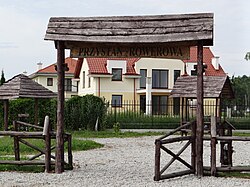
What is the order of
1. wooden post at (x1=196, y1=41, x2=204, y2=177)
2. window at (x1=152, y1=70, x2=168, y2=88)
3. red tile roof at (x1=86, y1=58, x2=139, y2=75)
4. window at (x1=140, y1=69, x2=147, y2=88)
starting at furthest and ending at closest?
1. window at (x1=152, y1=70, x2=168, y2=88)
2. window at (x1=140, y1=69, x2=147, y2=88)
3. red tile roof at (x1=86, y1=58, x2=139, y2=75)
4. wooden post at (x1=196, y1=41, x2=204, y2=177)

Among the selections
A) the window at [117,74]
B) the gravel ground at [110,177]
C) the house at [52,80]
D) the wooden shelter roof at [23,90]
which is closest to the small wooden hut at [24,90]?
the wooden shelter roof at [23,90]

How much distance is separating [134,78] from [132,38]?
106 feet

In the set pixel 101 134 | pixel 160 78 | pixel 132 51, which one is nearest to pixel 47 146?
pixel 132 51

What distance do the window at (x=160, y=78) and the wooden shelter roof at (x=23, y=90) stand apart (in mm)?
24944

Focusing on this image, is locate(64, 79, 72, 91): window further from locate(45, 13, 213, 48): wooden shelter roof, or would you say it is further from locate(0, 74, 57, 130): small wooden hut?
locate(45, 13, 213, 48): wooden shelter roof

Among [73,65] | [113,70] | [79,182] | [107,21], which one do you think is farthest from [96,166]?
[73,65]

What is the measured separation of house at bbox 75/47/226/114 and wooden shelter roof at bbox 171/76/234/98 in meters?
16.9

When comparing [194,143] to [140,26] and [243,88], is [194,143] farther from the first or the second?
[243,88]

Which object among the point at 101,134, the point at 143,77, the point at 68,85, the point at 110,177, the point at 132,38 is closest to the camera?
the point at 110,177

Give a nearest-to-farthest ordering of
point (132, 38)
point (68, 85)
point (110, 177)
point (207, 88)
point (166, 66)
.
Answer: point (110, 177) < point (132, 38) < point (207, 88) < point (166, 66) < point (68, 85)

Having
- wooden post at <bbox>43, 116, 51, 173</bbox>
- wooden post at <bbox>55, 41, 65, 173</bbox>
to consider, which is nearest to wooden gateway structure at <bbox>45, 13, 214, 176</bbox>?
wooden post at <bbox>55, 41, 65, 173</bbox>

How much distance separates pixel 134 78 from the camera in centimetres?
4366

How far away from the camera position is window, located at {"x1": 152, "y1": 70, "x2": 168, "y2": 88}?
44.4 meters

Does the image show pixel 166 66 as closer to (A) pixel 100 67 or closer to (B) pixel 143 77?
(B) pixel 143 77
